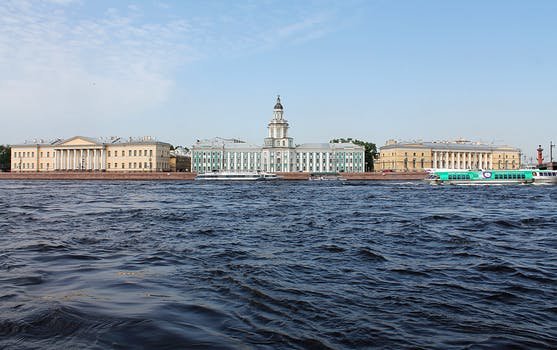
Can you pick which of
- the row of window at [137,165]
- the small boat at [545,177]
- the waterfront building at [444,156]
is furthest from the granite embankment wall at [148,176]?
the small boat at [545,177]

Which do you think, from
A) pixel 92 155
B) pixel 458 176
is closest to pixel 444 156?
pixel 458 176

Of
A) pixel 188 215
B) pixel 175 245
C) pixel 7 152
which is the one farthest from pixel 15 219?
pixel 7 152

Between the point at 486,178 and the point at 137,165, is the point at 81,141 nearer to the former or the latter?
the point at 137,165

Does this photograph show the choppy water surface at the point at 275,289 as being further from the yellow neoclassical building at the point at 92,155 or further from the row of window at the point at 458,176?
the yellow neoclassical building at the point at 92,155

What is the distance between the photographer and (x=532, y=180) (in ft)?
201

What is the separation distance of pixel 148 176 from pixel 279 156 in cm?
2665

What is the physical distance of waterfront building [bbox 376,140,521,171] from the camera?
100 metres

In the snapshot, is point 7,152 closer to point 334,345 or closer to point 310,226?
point 310,226

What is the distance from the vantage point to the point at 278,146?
10031 centimetres

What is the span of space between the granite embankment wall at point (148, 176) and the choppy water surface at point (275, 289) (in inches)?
2825

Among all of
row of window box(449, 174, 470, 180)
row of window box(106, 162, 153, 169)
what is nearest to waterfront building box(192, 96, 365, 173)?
row of window box(106, 162, 153, 169)

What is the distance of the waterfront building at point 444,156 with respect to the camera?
328 feet

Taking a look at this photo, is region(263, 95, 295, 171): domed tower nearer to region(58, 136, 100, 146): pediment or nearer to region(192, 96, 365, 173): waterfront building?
region(192, 96, 365, 173): waterfront building

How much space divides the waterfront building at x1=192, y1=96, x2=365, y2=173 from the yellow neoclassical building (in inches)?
323
